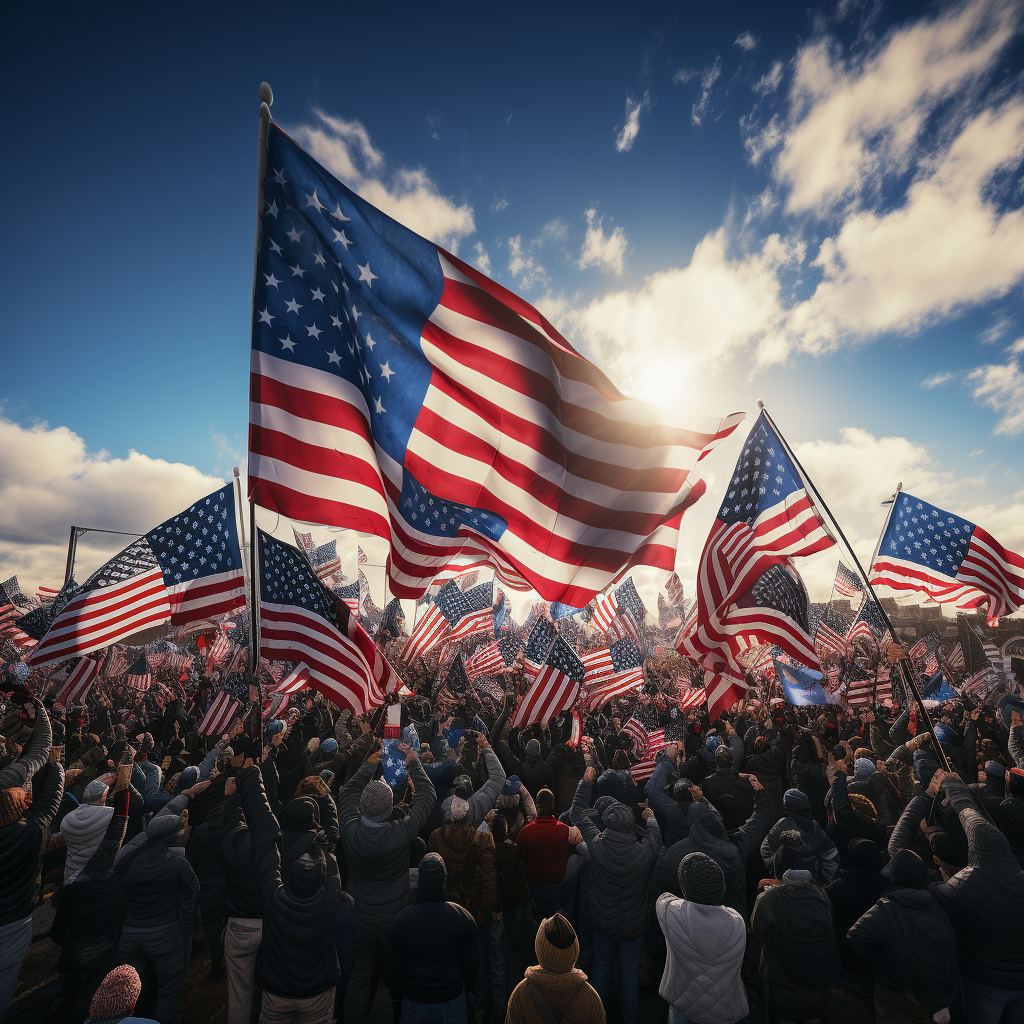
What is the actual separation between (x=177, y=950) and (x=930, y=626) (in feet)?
226

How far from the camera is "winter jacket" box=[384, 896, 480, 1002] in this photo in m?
4.15

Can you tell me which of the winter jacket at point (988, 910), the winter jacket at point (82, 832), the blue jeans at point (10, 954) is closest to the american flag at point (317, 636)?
the winter jacket at point (82, 832)

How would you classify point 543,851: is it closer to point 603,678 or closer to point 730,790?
point 730,790

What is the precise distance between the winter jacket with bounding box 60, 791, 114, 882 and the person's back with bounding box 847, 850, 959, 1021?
23.3ft

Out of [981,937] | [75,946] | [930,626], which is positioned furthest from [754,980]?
[930,626]

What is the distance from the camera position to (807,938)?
4.24 m

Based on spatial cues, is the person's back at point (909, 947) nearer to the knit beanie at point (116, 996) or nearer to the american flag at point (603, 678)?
the knit beanie at point (116, 996)

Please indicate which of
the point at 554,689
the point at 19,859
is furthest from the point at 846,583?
the point at 19,859

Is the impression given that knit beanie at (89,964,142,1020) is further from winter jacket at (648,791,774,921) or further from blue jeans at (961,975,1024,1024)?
blue jeans at (961,975,1024,1024)

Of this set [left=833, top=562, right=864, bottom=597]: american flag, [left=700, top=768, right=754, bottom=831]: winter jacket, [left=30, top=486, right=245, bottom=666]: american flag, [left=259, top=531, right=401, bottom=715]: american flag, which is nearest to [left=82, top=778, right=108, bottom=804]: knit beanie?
[left=259, top=531, right=401, bottom=715]: american flag

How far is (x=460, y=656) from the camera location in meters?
17.2

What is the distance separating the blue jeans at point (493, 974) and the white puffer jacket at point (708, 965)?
202 cm

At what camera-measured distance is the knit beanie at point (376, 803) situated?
5.20 meters

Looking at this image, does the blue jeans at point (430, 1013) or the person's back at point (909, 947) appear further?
the blue jeans at point (430, 1013)
